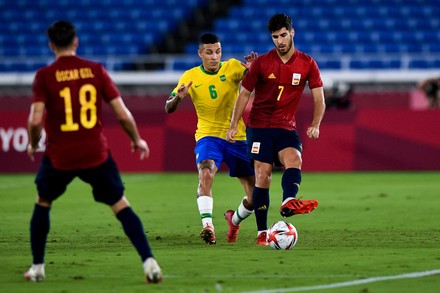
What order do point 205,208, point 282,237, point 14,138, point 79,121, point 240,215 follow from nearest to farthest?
point 79,121
point 282,237
point 205,208
point 240,215
point 14,138

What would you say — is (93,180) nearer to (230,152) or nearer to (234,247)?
(234,247)

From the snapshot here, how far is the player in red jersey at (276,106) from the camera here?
413 inches

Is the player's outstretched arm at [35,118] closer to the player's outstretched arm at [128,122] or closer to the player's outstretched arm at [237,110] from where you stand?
the player's outstretched arm at [128,122]

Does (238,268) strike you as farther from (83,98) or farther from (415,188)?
(415,188)

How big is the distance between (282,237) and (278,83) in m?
1.69

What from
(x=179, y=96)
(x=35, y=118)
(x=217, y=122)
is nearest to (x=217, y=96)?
(x=217, y=122)

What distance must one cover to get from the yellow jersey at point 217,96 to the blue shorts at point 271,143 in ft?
2.27

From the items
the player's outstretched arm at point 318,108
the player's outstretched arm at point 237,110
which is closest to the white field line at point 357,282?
the player's outstretched arm at point 318,108

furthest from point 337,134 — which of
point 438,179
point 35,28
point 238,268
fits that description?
point 238,268

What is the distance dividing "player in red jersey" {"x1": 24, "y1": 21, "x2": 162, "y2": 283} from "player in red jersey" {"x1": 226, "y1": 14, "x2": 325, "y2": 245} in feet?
9.53

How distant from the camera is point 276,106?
1064cm

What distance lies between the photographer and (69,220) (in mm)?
13758

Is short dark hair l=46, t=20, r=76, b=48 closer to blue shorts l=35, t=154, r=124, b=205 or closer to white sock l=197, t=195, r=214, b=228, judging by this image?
blue shorts l=35, t=154, r=124, b=205

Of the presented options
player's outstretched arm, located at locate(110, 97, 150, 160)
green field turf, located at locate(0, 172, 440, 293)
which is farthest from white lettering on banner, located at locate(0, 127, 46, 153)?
player's outstretched arm, located at locate(110, 97, 150, 160)
